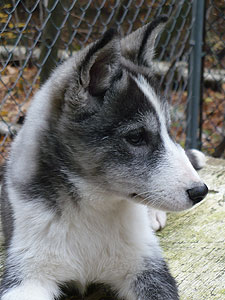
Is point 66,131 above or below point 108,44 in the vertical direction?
below

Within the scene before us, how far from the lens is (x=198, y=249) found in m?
3.02

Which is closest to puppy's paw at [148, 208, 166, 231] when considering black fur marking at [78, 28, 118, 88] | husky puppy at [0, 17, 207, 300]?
husky puppy at [0, 17, 207, 300]

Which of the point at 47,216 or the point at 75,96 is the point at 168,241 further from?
the point at 75,96

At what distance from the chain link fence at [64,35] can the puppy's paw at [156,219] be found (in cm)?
106

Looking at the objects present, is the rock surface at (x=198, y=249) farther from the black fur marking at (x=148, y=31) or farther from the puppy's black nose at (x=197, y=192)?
the black fur marking at (x=148, y=31)

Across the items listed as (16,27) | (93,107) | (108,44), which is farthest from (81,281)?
(16,27)

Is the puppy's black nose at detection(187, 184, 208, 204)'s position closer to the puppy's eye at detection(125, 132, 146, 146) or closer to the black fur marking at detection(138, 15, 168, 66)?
the puppy's eye at detection(125, 132, 146, 146)

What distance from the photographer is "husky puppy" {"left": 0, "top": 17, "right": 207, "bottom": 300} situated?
230 centimetres

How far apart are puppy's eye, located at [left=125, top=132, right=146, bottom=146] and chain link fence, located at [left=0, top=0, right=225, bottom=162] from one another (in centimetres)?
139

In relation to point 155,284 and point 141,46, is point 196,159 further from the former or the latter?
point 155,284

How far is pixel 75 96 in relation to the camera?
2.30 metres

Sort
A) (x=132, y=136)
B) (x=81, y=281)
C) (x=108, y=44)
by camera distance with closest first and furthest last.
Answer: (x=108, y=44)
(x=132, y=136)
(x=81, y=281)

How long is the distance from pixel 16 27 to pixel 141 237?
6.45 ft

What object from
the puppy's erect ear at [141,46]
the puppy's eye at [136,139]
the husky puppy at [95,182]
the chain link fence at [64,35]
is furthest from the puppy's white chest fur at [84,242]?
the chain link fence at [64,35]
